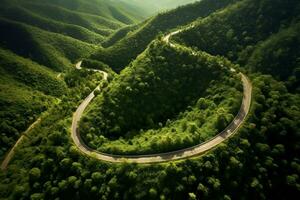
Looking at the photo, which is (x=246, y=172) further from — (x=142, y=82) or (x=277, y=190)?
(x=142, y=82)

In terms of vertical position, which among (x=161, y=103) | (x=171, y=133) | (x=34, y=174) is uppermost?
(x=171, y=133)

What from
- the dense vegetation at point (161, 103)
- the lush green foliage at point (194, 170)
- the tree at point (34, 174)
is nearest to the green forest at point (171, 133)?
the lush green foliage at point (194, 170)

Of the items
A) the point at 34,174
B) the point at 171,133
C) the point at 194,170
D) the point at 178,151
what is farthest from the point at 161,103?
the point at 34,174

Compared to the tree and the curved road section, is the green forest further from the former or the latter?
the tree

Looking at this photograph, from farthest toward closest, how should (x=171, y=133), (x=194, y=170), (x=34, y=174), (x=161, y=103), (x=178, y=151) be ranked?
(x=161, y=103) < (x=171, y=133) < (x=34, y=174) < (x=178, y=151) < (x=194, y=170)

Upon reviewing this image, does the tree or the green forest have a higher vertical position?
the green forest

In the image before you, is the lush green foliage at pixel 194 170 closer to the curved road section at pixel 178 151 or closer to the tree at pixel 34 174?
the tree at pixel 34 174

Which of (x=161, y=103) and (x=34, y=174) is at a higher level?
(x=161, y=103)

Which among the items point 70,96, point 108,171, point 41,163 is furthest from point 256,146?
point 70,96

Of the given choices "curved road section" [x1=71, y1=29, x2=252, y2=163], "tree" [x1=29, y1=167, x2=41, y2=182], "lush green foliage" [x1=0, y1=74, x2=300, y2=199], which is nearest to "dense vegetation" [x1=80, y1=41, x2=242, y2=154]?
"curved road section" [x1=71, y1=29, x2=252, y2=163]

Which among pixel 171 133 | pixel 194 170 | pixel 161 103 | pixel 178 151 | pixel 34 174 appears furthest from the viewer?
pixel 161 103

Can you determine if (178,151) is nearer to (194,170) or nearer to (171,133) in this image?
(194,170)

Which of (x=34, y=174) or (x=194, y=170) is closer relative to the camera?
(x=194, y=170)
